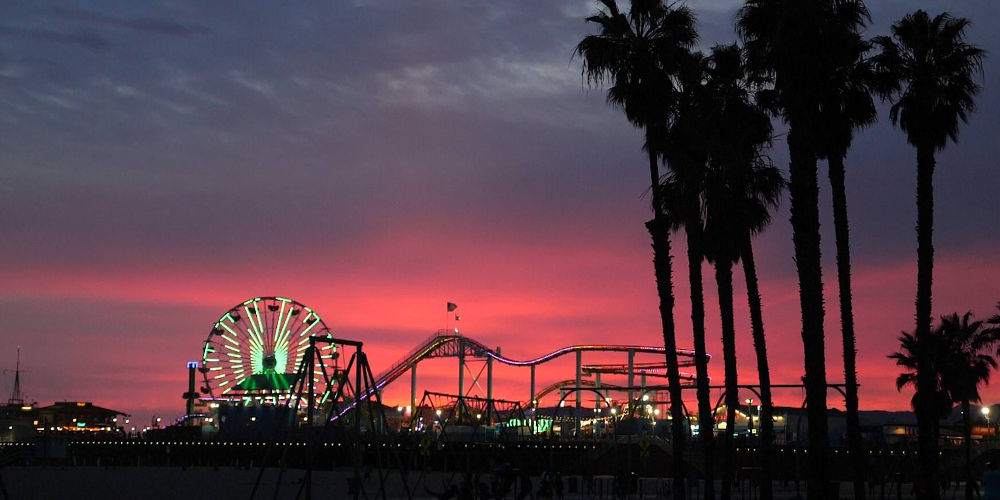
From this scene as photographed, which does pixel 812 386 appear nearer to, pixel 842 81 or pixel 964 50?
pixel 842 81

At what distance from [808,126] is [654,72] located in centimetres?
957

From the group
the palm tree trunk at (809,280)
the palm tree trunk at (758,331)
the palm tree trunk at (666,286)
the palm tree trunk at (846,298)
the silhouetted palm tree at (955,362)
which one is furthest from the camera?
the silhouetted palm tree at (955,362)

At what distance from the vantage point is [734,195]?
116 ft

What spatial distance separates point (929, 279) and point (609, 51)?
10.8m

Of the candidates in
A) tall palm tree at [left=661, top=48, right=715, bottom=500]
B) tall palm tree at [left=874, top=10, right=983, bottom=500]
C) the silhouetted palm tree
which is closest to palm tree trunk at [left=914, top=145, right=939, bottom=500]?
tall palm tree at [left=874, top=10, right=983, bottom=500]

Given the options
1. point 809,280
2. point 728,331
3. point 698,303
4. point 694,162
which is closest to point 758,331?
point 728,331

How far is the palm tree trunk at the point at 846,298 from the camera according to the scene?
100 ft

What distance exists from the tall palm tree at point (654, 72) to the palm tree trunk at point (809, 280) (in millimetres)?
9042

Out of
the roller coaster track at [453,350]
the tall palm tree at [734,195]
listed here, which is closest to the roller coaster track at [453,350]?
the roller coaster track at [453,350]

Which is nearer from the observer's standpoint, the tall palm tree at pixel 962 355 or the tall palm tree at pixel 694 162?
the tall palm tree at pixel 694 162

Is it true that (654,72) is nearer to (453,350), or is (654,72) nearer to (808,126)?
(808,126)

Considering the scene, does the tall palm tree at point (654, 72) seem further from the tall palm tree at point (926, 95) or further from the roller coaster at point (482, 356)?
the roller coaster at point (482, 356)

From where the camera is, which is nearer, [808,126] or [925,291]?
[808,126]

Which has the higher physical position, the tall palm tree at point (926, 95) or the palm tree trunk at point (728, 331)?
the tall palm tree at point (926, 95)
